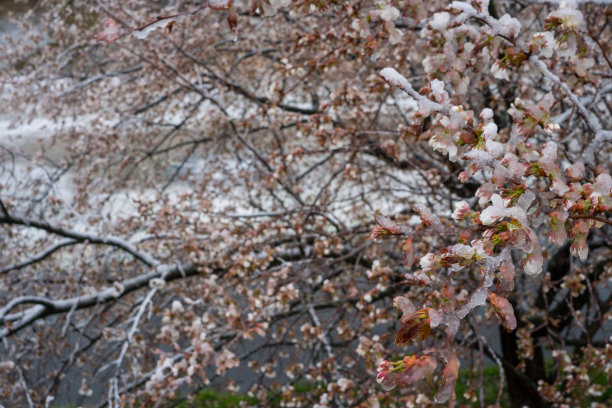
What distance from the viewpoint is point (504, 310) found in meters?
0.98

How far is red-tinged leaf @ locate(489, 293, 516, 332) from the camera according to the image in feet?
3.17

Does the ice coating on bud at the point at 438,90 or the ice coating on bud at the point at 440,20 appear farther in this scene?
the ice coating on bud at the point at 440,20

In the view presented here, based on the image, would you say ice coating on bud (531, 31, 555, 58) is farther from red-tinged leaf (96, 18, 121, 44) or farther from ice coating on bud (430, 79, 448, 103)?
red-tinged leaf (96, 18, 121, 44)

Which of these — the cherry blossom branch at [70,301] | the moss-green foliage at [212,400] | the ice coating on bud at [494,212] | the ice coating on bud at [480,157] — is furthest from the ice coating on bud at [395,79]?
the moss-green foliage at [212,400]

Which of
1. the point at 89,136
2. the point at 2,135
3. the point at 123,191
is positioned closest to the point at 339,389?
the point at 89,136

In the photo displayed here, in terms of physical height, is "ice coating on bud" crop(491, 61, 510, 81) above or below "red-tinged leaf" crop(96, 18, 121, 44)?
below

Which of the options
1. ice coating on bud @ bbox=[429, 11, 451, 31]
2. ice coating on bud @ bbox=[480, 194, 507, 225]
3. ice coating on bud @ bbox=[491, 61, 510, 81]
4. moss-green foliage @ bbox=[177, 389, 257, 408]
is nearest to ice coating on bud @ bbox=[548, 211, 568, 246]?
ice coating on bud @ bbox=[480, 194, 507, 225]

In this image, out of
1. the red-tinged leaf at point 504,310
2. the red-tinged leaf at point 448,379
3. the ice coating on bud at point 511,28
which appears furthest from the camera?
the ice coating on bud at point 511,28

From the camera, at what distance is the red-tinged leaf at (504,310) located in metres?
0.97

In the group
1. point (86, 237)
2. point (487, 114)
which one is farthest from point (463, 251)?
point (86, 237)

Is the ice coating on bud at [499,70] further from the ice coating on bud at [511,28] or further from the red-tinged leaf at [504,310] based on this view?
the red-tinged leaf at [504,310]

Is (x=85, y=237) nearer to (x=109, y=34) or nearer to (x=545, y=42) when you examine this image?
(x=109, y=34)

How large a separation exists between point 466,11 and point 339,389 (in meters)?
1.94

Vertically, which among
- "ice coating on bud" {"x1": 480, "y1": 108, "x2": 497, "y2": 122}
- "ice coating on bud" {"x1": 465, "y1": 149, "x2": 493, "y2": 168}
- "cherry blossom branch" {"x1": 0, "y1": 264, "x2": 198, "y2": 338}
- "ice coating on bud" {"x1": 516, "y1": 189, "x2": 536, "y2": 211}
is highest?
"cherry blossom branch" {"x1": 0, "y1": 264, "x2": 198, "y2": 338}
